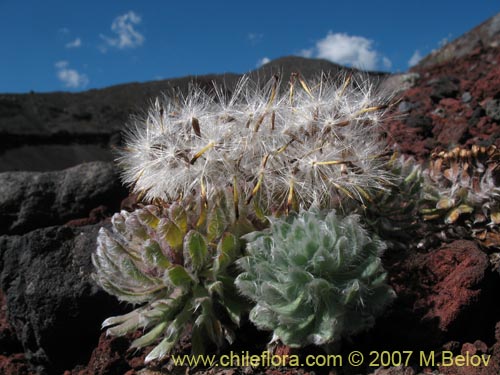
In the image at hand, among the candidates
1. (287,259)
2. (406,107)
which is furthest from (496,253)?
(406,107)

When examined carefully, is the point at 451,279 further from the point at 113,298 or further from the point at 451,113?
the point at 451,113

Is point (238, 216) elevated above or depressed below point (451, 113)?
below

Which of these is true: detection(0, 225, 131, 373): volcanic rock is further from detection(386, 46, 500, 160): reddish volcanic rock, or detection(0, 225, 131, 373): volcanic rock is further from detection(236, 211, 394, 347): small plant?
detection(386, 46, 500, 160): reddish volcanic rock

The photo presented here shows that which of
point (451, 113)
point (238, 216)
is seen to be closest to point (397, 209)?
point (238, 216)

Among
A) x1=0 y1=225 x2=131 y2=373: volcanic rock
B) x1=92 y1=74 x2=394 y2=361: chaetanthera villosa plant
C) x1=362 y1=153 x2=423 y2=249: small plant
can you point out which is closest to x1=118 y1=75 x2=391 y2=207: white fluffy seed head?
x1=92 y1=74 x2=394 y2=361: chaetanthera villosa plant

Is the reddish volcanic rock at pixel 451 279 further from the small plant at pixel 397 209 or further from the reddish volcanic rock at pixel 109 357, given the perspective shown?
the reddish volcanic rock at pixel 109 357

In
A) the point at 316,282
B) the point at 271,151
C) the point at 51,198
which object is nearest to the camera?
the point at 316,282

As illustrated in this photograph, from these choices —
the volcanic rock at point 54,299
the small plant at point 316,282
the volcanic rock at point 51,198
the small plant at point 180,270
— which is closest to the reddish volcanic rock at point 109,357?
the volcanic rock at point 54,299
